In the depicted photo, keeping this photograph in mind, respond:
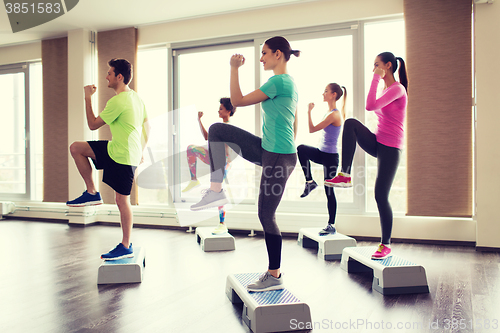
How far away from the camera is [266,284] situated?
1.85 m

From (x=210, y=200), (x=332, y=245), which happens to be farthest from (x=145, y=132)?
(x=332, y=245)

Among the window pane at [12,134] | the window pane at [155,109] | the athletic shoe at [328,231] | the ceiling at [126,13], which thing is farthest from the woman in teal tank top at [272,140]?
the window pane at [12,134]

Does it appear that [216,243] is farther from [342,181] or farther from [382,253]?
[382,253]

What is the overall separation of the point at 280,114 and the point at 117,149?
1.26 m

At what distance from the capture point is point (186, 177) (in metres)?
4.89

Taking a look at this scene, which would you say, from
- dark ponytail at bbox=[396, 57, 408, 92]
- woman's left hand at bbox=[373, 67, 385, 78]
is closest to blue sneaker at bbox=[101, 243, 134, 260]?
woman's left hand at bbox=[373, 67, 385, 78]

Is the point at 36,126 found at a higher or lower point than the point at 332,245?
higher

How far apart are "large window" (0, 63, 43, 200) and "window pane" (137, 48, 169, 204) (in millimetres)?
1906

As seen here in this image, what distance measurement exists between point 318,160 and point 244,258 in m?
1.09

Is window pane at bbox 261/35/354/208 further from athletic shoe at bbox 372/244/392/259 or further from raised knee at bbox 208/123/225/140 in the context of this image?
raised knee at bbox 208/123/225/140

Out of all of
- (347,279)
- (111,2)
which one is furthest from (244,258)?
(111,2)

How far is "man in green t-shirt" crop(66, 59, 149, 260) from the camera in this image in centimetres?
244

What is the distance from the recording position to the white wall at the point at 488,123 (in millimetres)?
3344

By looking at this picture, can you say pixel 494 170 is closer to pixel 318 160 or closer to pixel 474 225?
pixel 474 225
